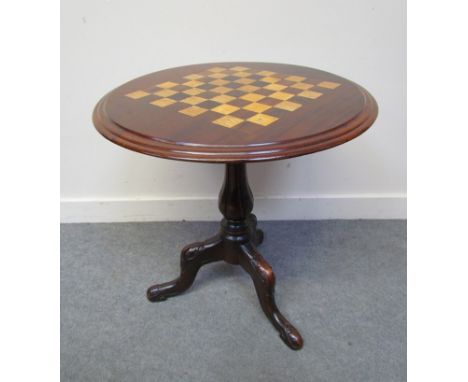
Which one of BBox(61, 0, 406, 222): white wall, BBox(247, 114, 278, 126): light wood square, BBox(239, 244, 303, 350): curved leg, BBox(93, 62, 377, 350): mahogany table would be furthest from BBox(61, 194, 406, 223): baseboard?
BBox(247, 114, 278, 126): light wood square

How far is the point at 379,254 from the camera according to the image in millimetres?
1944

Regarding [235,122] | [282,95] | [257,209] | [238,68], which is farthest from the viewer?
[257,209]

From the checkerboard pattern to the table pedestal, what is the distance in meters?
0.28

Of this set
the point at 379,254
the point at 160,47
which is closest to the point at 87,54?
the point at 160,47

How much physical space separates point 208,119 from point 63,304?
1070mm

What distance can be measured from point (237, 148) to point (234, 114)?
220 millimetres

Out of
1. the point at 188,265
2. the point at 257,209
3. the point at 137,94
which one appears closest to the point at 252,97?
the point at 137,94

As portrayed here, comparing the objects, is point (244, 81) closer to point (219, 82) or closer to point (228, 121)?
point (219, 82)

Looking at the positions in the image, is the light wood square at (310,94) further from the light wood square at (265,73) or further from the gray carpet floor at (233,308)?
the gray carpet floor at (233,308)

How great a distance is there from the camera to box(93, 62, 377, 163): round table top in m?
1.02

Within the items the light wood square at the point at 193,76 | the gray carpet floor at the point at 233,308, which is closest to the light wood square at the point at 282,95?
the light wood square at the point at 193,76

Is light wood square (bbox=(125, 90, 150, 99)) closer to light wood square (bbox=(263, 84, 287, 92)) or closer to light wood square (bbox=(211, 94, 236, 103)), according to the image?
light wood square (bbox=(211, 94, 236, 103))

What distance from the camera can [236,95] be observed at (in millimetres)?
1331

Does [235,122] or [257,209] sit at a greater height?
[235,122]
